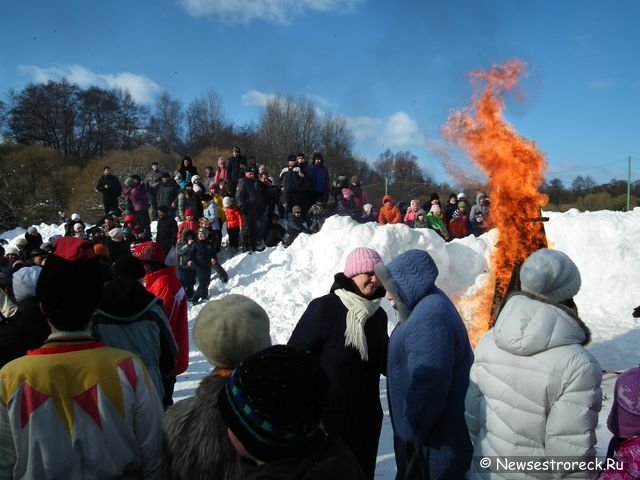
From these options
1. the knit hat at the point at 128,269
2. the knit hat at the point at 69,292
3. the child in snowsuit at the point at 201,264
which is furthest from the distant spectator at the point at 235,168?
the knit hat at the point at 69,292

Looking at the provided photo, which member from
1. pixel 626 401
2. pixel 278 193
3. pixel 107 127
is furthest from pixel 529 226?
pixel 107 127

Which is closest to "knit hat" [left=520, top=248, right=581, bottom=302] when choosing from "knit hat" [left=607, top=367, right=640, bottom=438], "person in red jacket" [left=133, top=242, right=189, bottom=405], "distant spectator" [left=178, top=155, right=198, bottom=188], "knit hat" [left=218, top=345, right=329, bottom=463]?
"knit hat" [left=607, top=367, right=640, bottom=438]

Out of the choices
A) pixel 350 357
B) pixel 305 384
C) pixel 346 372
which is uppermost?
pixel 305 384

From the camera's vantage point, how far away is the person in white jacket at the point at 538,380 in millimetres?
2137

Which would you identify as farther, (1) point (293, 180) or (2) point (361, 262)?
(1) point (293, 180)

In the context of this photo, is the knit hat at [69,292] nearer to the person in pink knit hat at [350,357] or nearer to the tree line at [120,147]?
the person in pink knit hat at [350,357]

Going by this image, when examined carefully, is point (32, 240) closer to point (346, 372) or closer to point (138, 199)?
point (138, 199)

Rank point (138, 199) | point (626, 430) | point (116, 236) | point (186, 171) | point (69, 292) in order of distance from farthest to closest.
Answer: point (186, 171) < point (138, 199) < point (116, 236) < point (626, 430) < point (69, 292)

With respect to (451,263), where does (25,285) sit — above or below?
above

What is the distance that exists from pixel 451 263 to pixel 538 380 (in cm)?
927

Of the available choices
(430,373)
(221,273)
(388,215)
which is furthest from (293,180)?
(430,373)

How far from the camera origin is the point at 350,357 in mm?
3270

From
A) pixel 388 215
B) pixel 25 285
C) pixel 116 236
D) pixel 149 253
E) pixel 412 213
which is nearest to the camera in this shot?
pixel 25 285

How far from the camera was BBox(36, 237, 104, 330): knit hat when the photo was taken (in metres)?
2.03
